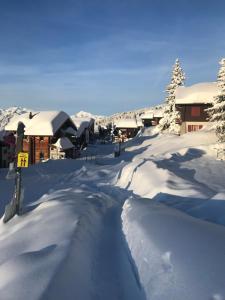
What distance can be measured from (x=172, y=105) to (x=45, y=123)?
1767 centimetres

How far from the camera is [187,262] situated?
21.0 feet

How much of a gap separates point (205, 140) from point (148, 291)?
126 feet

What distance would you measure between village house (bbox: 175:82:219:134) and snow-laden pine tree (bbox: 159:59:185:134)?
3.35 feet

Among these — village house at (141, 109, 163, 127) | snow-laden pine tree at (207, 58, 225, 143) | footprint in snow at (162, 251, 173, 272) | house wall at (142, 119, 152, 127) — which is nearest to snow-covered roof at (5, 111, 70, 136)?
snow-laden pine tree at (207, 58, 225, 143)

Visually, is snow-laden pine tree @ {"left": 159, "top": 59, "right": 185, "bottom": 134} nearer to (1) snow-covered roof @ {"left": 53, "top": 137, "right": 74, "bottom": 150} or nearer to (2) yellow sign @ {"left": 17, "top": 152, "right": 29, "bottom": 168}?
(1) snow-covered roof @ {"left": 53, "top": 137, "right": 74, "bottom": 150}

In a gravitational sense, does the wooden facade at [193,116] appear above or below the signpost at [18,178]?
above

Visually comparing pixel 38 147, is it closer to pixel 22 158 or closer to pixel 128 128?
pixel 22 158

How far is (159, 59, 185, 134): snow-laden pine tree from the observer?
55.8 m

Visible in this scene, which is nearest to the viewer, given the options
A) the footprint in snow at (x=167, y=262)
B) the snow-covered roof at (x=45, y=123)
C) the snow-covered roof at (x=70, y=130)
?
the footprint in snow at (x=167, y=262)

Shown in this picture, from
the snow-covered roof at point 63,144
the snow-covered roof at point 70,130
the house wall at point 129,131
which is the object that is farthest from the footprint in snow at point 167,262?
the house wall at point 129,131

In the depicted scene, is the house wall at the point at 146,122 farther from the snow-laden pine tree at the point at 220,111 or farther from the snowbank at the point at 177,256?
the snowbank at the point at 177,256

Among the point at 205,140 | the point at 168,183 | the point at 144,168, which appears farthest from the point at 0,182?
the point at 205,140

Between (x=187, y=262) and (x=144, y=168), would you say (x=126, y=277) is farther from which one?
(x=144, y=168)

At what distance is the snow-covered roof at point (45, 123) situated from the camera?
5688 centimetres
